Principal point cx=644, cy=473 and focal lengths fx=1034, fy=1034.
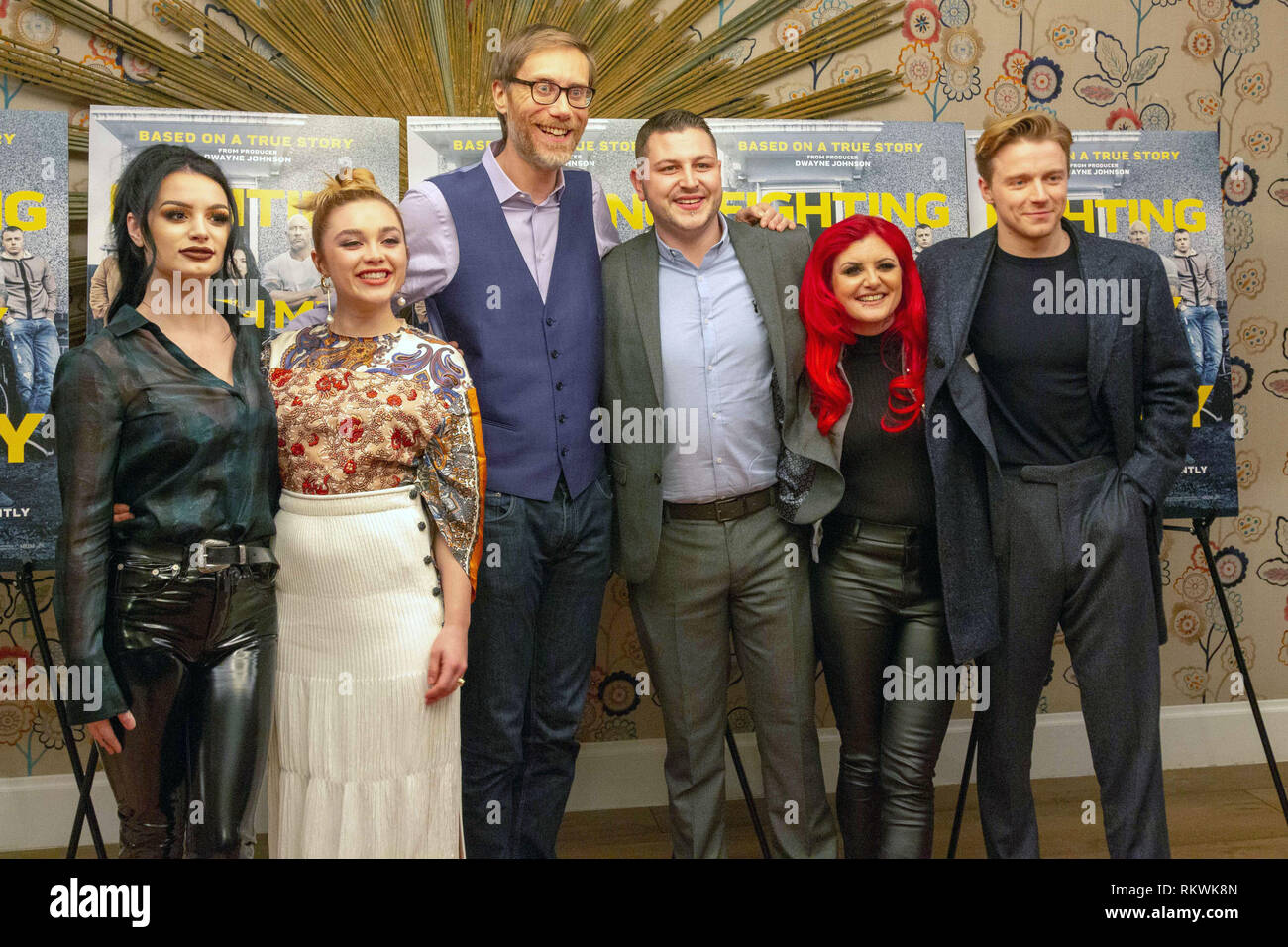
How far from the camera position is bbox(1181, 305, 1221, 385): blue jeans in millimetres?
2844

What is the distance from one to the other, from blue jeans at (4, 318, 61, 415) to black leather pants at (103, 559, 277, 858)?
40.6 inches

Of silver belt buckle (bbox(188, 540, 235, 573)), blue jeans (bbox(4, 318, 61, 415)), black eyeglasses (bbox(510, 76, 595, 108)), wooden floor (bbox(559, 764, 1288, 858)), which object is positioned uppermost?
black eyeglasses (bbox(510, 76, 595, 108))

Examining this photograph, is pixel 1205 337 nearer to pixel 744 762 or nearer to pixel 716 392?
pixel 716 392

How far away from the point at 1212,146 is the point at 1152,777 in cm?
184

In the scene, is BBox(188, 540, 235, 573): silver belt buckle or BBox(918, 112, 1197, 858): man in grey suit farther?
BBox(918, 112, 1197, 858): man in grey suit

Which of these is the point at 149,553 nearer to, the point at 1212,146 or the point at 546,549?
the point at 546,549

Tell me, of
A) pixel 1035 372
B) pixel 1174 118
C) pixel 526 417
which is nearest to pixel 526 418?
pixel 526 417

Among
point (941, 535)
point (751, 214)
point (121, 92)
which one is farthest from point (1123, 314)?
point (121, 92)

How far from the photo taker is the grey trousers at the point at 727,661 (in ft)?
7.09

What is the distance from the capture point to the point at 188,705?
171 cm

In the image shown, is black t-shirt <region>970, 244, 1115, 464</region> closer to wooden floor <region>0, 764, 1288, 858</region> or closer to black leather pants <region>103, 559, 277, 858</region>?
wooden floor <region>0, 764, 1288, 858</region>

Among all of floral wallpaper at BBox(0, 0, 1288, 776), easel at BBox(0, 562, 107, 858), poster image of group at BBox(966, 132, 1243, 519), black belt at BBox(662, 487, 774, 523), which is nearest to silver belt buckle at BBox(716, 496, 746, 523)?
black belt at BBox(662, 487, 774, 523)

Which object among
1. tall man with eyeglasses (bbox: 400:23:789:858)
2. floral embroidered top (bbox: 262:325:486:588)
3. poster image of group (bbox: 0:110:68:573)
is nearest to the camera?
floral embroidered top (bbox: 262:325:486:588)

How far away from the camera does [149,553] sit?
168 centimetres
